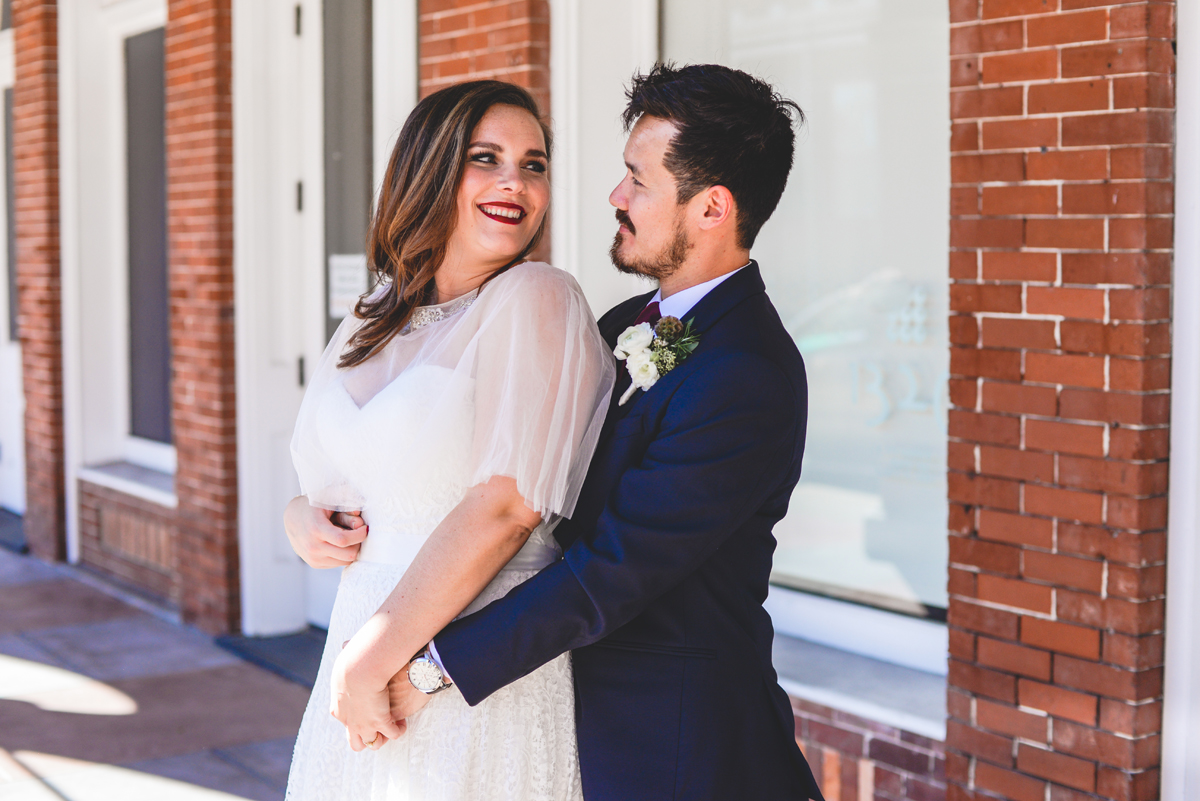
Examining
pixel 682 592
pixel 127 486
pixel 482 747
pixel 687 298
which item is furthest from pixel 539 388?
pixel 127 486

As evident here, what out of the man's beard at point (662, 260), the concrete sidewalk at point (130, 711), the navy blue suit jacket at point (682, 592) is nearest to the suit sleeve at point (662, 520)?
the navy blue suit jacket at point (682, 592)

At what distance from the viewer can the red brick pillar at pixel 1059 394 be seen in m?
2.78

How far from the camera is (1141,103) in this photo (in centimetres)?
274

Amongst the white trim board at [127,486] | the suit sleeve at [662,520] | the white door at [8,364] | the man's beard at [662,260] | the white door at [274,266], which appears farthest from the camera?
the white door at [8,364]

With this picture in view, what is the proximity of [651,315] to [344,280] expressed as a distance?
3954 millimetres

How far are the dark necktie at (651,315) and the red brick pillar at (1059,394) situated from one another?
3.81 ft

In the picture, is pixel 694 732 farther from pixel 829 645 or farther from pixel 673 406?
pixel 829 645

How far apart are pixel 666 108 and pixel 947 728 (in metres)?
1.92

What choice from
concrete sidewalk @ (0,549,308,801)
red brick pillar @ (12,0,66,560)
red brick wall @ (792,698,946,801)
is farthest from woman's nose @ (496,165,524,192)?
red brick pillar @ (12,0,66,560)

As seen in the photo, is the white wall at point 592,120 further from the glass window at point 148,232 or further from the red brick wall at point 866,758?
the glass window at point 148,232

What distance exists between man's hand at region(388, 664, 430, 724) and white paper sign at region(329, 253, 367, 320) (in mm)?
3805

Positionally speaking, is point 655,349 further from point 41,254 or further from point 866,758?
point 41,254

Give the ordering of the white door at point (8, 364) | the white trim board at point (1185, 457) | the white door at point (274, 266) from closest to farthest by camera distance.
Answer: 1. the white trim board at point (1185, 457)
2. the white door at point (274, 266)
3. the white door at point (8, 364)

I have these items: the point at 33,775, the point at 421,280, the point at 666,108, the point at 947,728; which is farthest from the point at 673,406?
the point at 33,775
